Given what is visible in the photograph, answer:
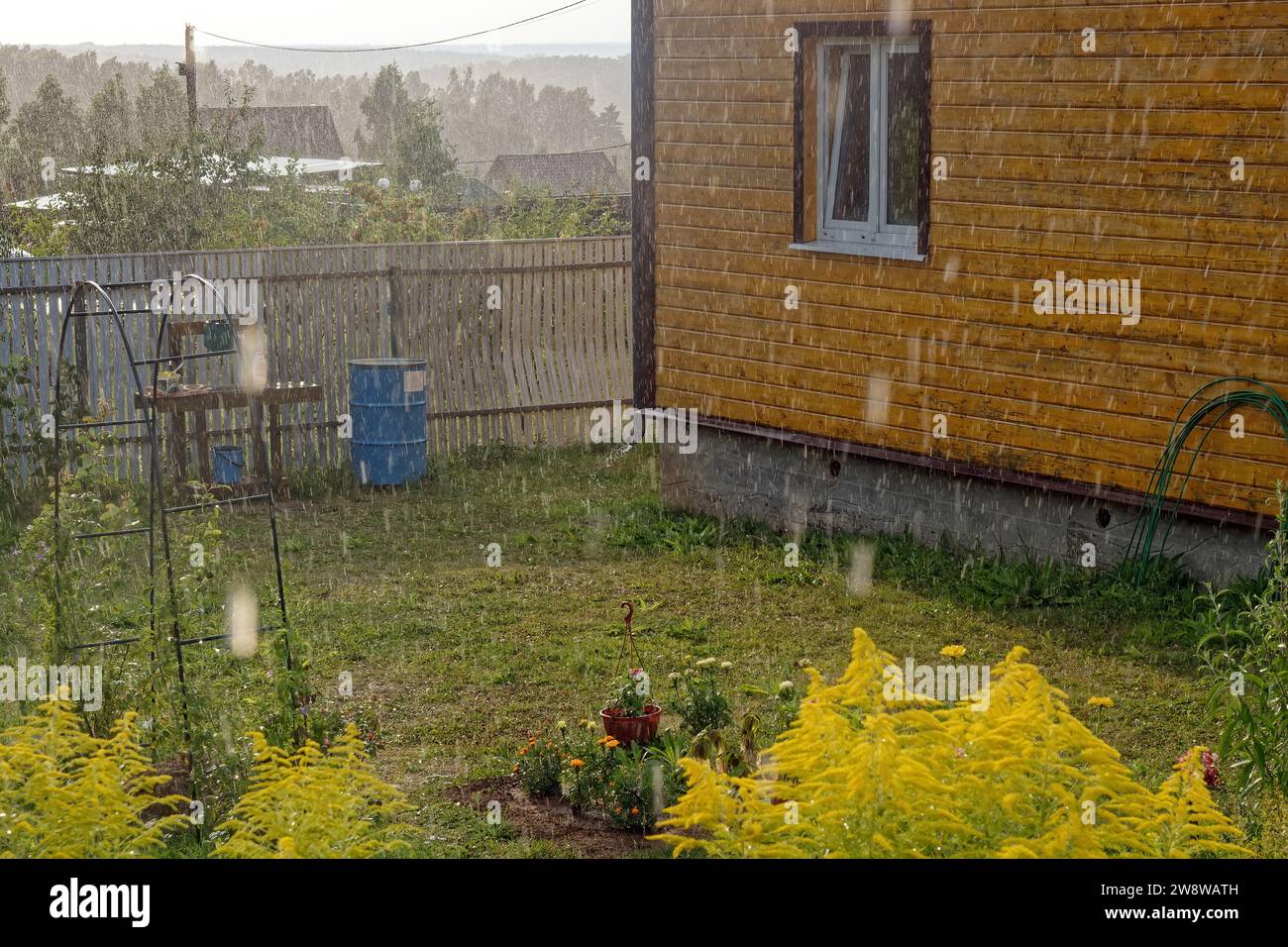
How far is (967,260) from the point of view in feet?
31.4

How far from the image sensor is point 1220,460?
8.34 m

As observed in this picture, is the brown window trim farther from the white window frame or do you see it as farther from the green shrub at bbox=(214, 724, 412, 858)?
the green shrub at bbox=(214, 724, 412, 858)

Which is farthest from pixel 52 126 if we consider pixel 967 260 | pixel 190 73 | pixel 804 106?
pixel 967 260

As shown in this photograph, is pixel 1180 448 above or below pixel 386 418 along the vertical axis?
above

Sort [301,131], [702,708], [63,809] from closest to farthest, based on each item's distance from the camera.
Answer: [63,809]
[702,708]
[301,131]

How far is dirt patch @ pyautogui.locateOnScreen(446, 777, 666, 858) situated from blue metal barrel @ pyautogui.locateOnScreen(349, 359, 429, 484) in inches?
267

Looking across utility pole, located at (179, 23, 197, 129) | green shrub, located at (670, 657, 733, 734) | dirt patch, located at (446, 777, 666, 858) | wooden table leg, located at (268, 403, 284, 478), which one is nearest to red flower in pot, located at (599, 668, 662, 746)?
green shrub, located at (670, 657, 733, 734)

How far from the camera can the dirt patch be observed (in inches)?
219

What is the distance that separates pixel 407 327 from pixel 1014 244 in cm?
650

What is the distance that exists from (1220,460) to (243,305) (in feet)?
27.5

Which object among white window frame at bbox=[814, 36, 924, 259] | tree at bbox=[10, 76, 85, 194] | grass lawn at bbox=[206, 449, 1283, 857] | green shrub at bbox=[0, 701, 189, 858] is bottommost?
grass lawn at bbox=[206, 449, 1283, 857]

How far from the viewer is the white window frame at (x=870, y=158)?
33.2 feet

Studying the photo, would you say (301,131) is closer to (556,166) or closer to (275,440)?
(556,166)
